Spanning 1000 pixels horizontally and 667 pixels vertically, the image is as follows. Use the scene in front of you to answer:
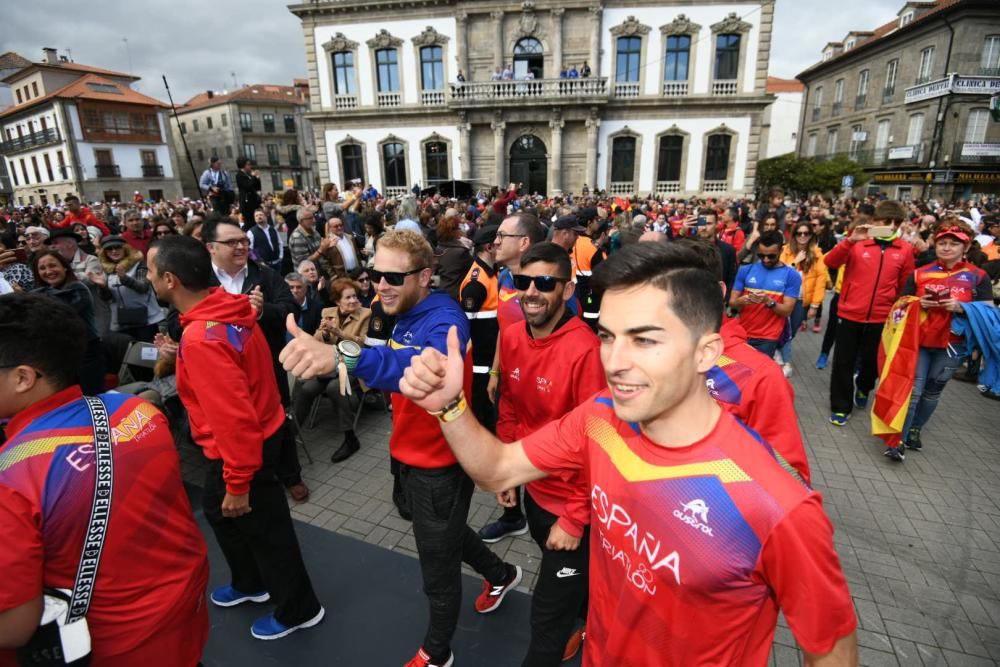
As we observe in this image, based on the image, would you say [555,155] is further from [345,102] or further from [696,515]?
[696,515]

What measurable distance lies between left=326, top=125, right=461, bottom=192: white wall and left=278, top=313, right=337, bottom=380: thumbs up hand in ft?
90.8

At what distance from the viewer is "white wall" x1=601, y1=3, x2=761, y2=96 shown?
79.3 feet

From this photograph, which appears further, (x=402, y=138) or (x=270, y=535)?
(x=402, y=138)

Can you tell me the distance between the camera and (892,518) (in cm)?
396

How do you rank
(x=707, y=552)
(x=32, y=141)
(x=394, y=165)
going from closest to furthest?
1. (x=707, y=552)
2. (x=394, y=165)
3. (x=32, y=141)

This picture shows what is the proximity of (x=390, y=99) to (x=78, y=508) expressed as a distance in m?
29.8

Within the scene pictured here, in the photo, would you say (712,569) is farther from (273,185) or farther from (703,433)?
(273,185)

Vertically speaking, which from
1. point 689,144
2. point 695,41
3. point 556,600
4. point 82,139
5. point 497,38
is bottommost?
point 556,600

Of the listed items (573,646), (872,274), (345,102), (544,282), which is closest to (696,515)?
(544,282)

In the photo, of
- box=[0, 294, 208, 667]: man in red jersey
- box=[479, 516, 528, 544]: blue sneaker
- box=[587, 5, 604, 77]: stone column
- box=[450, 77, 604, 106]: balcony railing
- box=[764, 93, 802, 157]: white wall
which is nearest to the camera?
box=[0, 294, 208, 667]: man in red jersey

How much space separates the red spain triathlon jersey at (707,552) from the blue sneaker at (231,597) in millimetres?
2633

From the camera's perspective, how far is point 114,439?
1.72 meters

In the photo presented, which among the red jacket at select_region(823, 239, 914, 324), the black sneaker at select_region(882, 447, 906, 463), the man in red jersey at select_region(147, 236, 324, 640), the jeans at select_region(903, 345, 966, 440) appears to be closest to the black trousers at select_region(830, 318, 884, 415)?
the red jacket at select_region(823, 239, 914, 324)

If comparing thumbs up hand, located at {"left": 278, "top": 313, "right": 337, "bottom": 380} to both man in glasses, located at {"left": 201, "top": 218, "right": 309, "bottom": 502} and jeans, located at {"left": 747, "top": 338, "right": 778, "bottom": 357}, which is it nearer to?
man in glasses, located at {"left": 201, "top": 218, "right": 309, "bottom": 502}
